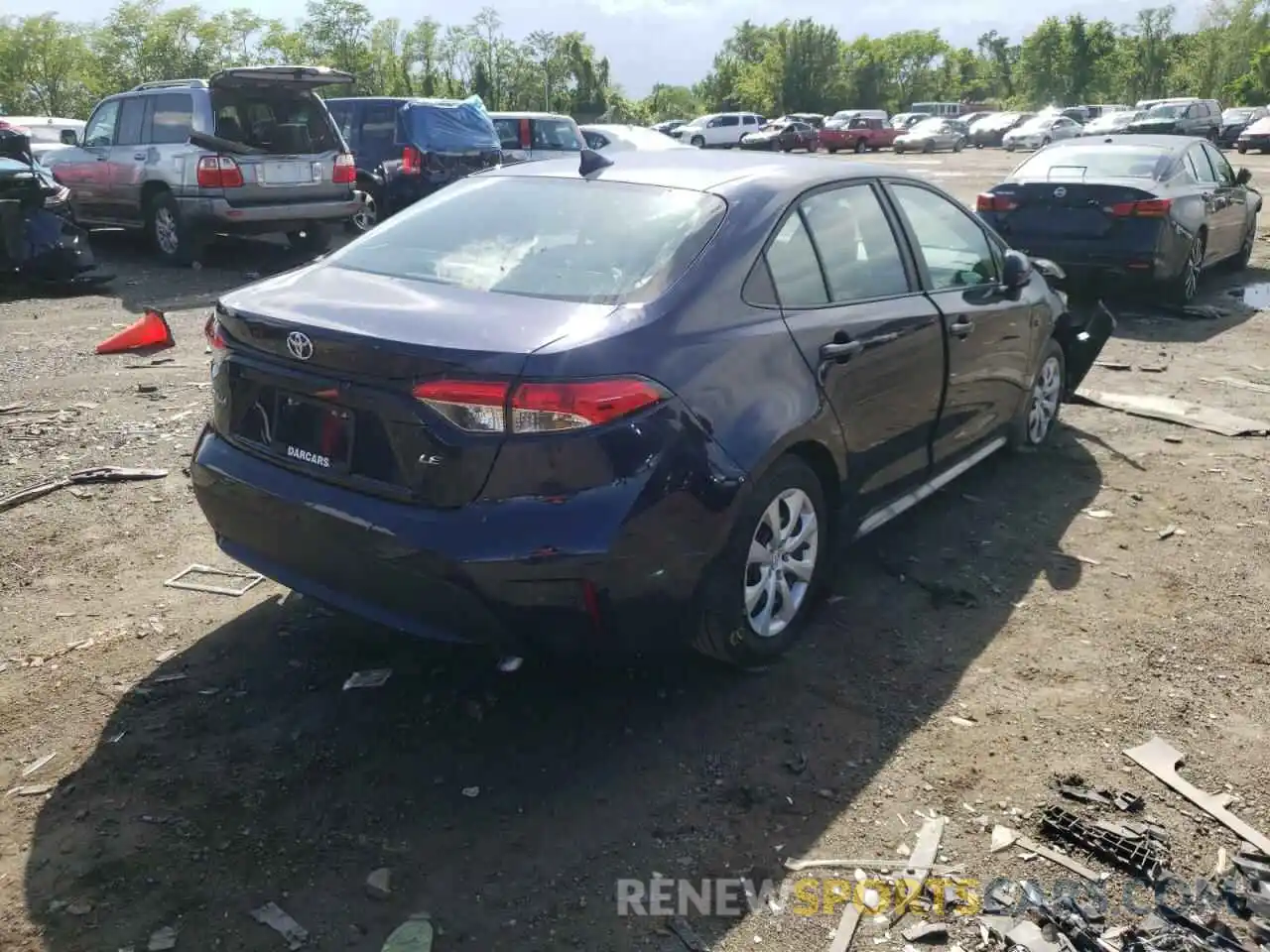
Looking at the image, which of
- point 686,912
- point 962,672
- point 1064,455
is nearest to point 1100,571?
point 962,672

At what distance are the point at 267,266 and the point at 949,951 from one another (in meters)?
11.7

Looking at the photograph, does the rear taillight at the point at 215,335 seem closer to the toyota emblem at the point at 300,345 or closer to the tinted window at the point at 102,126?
the toyota emblem at the point at 300,345


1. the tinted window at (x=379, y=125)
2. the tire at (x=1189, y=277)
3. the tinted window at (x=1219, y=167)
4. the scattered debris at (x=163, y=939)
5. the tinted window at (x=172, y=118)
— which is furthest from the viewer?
the tinted window at (x=379, y=125)

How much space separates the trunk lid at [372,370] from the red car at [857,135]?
5156 centimetres

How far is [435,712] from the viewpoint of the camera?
3.61m

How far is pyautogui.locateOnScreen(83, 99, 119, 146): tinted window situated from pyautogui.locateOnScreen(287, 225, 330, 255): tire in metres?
2.20

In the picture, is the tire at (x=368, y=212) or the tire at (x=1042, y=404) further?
the tire at (x=368, y=212)

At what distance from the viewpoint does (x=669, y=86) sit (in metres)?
84.2

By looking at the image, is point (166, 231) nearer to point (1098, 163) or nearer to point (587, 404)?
point (1098, 163)

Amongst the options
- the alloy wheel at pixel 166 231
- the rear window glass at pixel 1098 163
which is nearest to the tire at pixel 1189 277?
the rear window glass at pixel 1098 163

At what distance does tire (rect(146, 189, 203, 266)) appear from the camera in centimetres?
1209

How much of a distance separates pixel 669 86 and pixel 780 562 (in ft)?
281

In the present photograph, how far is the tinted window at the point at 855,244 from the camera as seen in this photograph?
4.12 meters

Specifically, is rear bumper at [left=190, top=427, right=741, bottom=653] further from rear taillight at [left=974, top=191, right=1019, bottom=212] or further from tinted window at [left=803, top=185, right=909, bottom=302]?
rear taillight at [left=974, top=191, right=1019, bottom=212]
